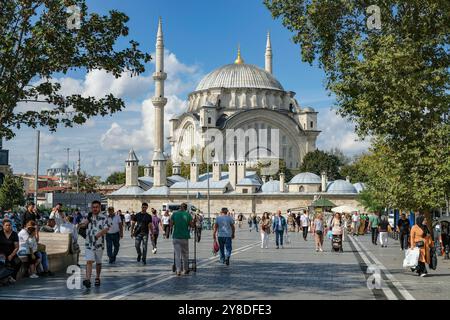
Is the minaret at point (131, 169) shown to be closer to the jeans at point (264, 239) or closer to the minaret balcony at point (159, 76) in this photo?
the minaret balcony at point (159, 76)

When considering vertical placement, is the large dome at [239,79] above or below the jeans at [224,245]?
above

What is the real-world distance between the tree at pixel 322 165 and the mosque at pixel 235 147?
6808 mm

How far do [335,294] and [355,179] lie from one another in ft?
295

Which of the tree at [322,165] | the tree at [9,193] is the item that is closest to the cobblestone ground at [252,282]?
the tree at [9,193]

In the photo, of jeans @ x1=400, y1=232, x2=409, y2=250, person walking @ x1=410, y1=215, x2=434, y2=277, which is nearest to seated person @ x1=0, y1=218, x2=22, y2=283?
person walking @ x1=410, y1=215, x2=434, y2=277

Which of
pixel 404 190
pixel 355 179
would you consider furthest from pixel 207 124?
pixel 404 190

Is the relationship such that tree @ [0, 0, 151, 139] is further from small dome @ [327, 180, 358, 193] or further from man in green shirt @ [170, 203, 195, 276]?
small dome @ [327, 180, 358, 193]

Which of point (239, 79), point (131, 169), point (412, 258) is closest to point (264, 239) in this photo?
point (412, 258)

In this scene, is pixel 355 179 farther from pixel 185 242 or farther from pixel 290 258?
pixel 185 242

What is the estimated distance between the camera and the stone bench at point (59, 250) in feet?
50.9

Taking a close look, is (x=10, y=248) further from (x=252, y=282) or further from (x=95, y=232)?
(x=252, y=282)

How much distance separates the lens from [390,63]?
55.9ft

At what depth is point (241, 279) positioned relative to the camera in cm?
1396

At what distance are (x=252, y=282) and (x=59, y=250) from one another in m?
5.27
